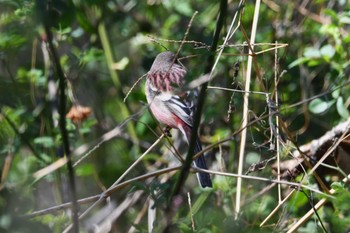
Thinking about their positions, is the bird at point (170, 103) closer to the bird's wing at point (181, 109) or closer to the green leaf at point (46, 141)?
the bird's wing at point (181, 109)

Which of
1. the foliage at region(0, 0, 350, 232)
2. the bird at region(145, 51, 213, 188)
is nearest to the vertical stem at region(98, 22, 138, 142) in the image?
the foliage at region(0, 0, 350, 232)

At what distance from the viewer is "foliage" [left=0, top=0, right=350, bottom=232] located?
12.8 ft

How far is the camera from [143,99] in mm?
5434

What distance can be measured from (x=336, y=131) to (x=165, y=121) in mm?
1197

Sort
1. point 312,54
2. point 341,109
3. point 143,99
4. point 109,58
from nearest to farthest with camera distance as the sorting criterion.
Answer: point 341,109
point 312,54
point 143,99
point 109,58

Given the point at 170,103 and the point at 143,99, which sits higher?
the point at 170,103

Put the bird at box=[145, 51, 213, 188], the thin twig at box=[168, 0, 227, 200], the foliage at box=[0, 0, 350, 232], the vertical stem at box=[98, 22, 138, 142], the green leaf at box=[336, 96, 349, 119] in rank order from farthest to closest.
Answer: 1. the vertical stem at box=[98, 22, 138, 142]
2. the bird at box=[145, 51, 213, 188]
3. the green leaf at box=[336, 96, 349, 119]
4. the foliage at box=[0, 0, 350, 232]
5. the thin twig at box=[168, 0, 227, 200]

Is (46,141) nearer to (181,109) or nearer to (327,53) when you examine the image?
(181,109)

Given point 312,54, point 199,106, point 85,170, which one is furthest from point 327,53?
point 199,106

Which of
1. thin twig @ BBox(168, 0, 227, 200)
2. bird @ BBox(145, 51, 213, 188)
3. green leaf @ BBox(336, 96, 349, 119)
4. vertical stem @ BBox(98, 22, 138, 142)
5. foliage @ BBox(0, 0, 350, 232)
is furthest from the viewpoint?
vertical stem @ BBox(98, 22, 138, 142)

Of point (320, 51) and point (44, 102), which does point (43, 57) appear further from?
point (320, 51)

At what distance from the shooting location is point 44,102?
511cm

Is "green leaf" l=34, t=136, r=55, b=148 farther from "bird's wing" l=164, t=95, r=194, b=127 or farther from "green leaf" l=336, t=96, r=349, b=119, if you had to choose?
"green leaf" l=336, t=96, r=349, b=119

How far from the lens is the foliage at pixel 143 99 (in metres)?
3.91
